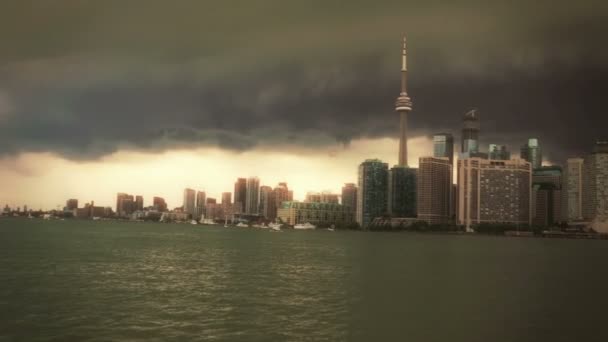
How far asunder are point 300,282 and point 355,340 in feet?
90.4

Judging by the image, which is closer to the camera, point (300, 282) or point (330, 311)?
point (330, 311)

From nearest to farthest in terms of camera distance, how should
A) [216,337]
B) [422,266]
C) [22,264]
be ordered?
[216,337] < [22,264] < [422,266]

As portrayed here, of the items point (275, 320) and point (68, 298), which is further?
point (68, 298)

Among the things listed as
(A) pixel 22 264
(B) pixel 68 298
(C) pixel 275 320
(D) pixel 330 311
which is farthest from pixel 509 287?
(A) pixel 22 264

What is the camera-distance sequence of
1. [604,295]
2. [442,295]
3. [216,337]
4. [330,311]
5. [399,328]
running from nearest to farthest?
[216,337], [399,328], [330,311], [442,295], [604,295]

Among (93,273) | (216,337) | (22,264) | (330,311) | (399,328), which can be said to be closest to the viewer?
(216,337)

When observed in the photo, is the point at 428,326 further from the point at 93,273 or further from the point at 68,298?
the point at 93,273

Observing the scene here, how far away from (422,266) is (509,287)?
25.8m

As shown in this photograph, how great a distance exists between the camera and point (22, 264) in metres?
71.6

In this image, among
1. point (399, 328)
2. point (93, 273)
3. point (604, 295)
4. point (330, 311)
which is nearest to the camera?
point (399, 328)

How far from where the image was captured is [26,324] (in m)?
36.5

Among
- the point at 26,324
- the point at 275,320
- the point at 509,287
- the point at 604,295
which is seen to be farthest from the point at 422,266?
the point at 26,324

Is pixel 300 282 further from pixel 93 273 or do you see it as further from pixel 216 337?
pixel 216 337

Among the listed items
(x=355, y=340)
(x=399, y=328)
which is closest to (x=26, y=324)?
(x=355, y=340)
